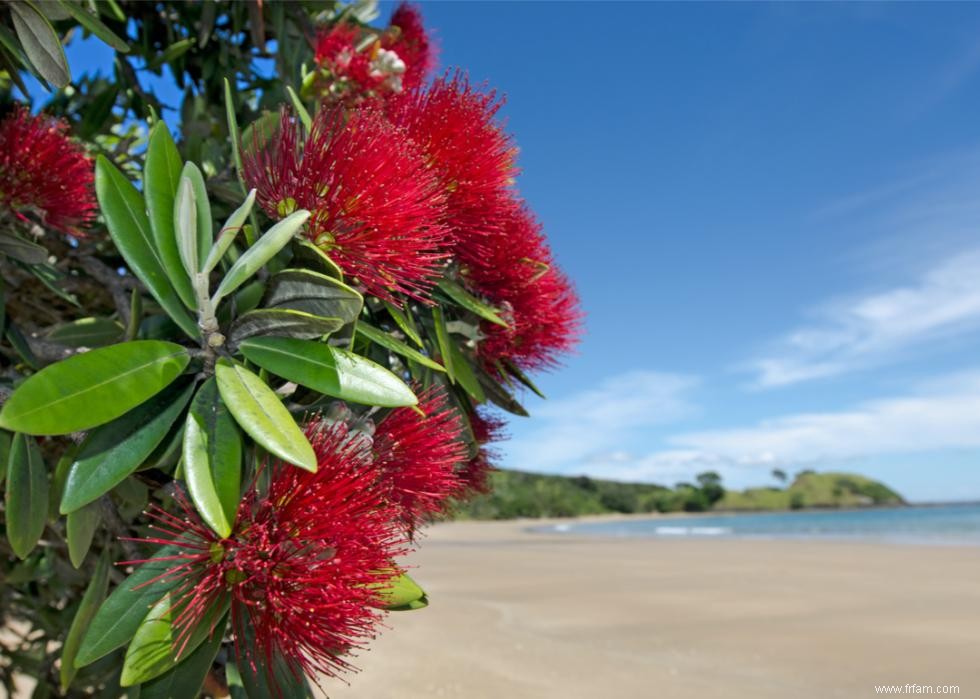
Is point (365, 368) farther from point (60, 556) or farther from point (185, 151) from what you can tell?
point (60, 556)

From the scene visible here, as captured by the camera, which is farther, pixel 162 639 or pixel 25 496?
pixel 25 496

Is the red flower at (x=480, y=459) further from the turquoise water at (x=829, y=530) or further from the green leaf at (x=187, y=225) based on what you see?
the turquoise water at (x=829, y=530)

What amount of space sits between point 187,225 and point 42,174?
0.57 metres

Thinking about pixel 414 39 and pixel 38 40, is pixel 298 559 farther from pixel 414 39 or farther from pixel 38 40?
pixel 414 39

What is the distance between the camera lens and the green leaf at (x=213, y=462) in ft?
2.17

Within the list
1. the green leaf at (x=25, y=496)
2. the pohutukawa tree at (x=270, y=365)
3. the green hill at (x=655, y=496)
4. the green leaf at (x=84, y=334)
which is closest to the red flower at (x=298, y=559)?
the pohutukawa tree at (x=270, y=365)

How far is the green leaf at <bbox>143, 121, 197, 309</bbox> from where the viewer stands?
0.77 m

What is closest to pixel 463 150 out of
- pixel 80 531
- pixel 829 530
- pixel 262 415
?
pixel 262 415

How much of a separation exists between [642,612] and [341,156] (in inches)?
254

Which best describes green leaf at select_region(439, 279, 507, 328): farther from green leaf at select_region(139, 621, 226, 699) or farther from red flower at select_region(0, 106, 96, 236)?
red flower at select_region(0, 106, 96, 236)

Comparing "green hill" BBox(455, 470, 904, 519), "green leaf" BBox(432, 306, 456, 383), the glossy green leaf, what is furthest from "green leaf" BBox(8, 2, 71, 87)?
"green hill" BBox(455, 470, 904, 519)

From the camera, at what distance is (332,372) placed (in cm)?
72

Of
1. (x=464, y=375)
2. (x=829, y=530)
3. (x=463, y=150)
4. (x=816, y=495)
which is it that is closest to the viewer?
(x=463, y=150)

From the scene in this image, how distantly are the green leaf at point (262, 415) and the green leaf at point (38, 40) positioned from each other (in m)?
0.57
